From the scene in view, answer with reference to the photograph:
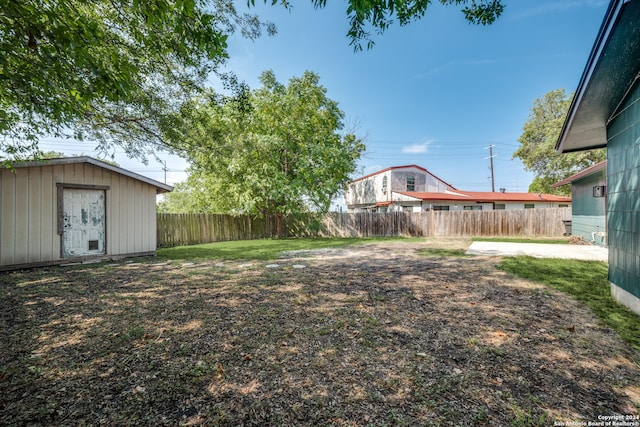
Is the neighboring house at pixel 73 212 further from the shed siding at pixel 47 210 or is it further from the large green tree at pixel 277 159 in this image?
the large green tree at pixel 277 159

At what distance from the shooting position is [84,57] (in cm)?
256

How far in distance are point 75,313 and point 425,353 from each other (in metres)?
4.36

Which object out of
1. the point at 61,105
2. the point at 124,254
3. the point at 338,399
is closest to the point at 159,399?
the point at 338,399

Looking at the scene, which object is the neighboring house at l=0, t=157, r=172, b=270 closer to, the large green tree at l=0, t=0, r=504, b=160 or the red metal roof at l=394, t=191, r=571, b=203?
the large green tree at l=0, t=0, r=504, b=160

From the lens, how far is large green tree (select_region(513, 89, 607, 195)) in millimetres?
21047

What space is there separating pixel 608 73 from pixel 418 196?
1605 centimetres

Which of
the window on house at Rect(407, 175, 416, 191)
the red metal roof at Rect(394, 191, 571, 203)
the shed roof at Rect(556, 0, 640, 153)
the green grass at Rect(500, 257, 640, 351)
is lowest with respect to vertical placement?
the green grass at Rect(500, 257, 640, 351)

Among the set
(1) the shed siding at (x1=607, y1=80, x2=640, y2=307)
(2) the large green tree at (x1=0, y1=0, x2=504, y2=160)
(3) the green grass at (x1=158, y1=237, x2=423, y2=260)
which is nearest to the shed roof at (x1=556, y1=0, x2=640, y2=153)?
(1) the shed siding at (x1=607, y1=80, x2=640, y2=307)

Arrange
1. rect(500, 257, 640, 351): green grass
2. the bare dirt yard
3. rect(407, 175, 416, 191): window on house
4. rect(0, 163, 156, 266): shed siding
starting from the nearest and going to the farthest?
the bare dirt yard
rect(500, 257, 640, 351): green grass
rect(0, 163, 156, 266): shed siding
rect(407, 175, 416, 191): window on house

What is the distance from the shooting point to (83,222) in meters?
7.36

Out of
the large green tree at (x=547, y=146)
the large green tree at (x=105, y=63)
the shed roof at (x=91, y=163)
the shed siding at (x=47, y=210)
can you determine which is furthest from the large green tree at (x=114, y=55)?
the large green tree at (x=547, y=146)

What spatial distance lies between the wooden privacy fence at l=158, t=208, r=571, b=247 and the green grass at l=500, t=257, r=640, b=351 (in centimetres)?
875

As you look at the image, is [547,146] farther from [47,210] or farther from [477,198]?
[47,210]

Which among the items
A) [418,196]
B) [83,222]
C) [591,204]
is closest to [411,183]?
[418,196]
